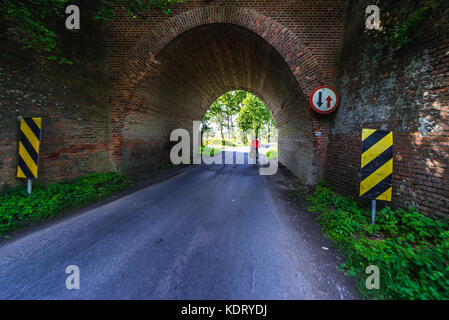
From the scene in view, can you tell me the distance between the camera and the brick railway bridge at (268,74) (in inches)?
109

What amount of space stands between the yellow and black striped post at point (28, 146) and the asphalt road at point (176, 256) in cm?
164

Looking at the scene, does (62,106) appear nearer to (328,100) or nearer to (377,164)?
(377,164)

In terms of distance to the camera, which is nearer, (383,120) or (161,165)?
(383,120)

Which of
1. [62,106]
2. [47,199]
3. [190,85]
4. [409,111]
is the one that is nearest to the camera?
[409,111]

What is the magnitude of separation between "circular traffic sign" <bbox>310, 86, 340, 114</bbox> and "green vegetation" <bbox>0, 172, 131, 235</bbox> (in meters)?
6.57

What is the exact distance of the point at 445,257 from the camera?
6.25ft

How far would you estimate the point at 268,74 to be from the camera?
7.52m

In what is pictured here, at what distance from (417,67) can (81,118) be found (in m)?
8.09

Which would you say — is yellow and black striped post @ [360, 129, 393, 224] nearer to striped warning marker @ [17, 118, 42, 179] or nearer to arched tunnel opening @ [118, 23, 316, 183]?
arched tunnel opening @ [118, 23, 316, 183]

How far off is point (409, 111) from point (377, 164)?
1.19 m

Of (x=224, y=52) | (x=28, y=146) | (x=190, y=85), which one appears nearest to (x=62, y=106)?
(x=28, y=146)
